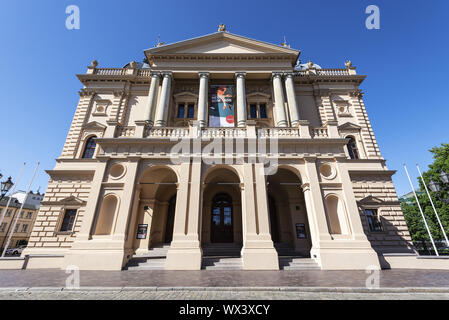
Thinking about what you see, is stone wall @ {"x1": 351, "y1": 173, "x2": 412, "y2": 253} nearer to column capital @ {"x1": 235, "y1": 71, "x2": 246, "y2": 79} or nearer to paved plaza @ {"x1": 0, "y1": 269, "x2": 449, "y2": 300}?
paved plaza @ {"x1": 0, "y1": 269, "x2": 449, "y2": 300}

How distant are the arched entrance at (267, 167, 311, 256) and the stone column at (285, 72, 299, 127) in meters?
5.01

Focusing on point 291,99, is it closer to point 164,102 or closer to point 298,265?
point 164,102

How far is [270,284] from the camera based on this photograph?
21.1 ft

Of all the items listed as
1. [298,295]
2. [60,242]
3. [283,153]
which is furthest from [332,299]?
[60,242]

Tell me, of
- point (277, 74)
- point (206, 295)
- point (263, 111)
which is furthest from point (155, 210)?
point (277, 74)

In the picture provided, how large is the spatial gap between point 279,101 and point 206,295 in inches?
622

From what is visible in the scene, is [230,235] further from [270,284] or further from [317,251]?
[270,284]

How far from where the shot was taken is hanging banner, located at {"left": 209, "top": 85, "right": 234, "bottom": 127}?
16312 mm

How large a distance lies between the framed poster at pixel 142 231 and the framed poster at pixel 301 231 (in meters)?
11.2

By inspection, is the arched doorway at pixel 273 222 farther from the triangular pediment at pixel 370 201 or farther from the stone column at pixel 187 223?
the stone column at pixel 187 223

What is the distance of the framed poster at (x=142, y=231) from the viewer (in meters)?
13.8

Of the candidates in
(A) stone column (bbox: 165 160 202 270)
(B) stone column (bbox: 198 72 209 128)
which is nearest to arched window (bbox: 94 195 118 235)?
(A) stone column (bbox: 165 160 202 270)

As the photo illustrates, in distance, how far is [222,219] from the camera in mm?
15531

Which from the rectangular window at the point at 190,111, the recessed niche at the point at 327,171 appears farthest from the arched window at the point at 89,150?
the recessed niche at the point at 327,171
